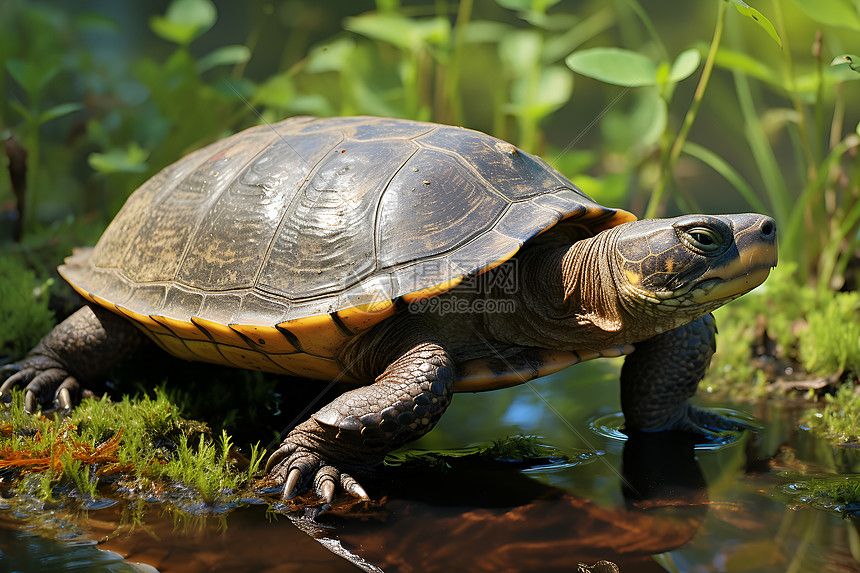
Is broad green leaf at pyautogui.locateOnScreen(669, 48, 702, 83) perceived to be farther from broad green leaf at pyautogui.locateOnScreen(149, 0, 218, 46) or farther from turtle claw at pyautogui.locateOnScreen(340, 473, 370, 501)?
broad green leaf at pyautogui.locateOnScreen(149, 0, 218, 46)

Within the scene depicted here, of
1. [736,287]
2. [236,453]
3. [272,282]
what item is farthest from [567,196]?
[236,453]

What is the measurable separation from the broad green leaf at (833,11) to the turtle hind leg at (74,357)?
12.1 feet

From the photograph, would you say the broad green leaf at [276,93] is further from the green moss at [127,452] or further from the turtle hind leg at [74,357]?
the green moss at [127,452]

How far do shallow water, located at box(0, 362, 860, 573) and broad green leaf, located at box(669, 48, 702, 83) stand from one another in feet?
6.35

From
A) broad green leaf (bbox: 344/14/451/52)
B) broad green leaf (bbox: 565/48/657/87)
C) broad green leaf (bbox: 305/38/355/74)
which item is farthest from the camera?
broad green leaf (bbox: 305/38/355/74)

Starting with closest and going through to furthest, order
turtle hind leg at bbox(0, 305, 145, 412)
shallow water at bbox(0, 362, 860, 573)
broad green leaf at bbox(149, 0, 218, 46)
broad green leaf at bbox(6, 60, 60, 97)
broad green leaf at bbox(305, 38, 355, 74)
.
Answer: shallow water at bbox(0, 362, 860, 573)
turtle hind leg at bbox(0, 305, 145, 412)
broad green leaf at bbox(6, 60, 60, 97)
broad green leaf at bbox(149, 0, 218, 46)
broad green leaf at bbox(305, 38, 355, 74)

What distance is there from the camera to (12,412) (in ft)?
8.47

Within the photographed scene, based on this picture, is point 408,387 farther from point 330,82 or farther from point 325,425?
point 330,82

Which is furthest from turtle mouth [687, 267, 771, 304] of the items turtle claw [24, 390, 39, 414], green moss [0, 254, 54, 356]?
green moss [0, 254, 54, 356]

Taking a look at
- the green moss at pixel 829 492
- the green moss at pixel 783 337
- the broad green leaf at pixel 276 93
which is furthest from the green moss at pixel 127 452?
the broad green leaf at pixel 276 93

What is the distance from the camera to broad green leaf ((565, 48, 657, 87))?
3.13 metres

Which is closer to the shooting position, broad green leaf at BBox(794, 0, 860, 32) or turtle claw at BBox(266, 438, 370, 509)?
turtle claw at BBox(266, 438, 370, 509)

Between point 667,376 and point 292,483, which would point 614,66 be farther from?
point 292,483

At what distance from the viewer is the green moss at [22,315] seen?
130 inches
